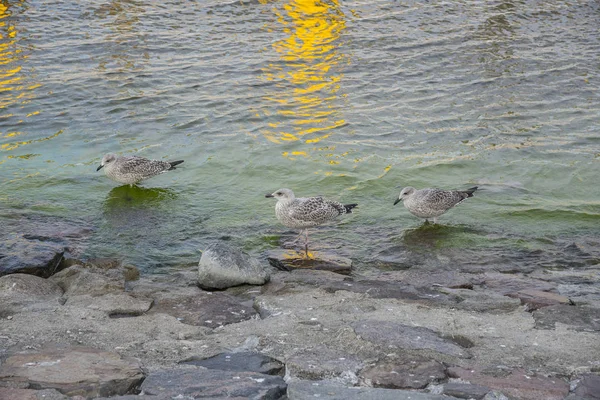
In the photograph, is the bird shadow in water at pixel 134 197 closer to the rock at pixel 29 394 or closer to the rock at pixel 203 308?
the rock at pixel 203 308

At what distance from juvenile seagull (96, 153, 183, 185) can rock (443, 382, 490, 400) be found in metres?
8.45

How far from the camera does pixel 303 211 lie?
1102cm

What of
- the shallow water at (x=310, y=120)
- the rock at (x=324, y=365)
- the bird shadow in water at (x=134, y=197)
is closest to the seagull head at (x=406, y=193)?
the shallow water at (x=310, y=120)

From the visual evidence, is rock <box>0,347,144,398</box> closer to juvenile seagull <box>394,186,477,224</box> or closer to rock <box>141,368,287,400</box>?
rock <box>141,368,287,400</box>

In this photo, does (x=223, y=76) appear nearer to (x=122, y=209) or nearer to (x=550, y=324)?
(x=122, y=209)

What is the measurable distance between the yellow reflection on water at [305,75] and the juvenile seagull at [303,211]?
4077mm

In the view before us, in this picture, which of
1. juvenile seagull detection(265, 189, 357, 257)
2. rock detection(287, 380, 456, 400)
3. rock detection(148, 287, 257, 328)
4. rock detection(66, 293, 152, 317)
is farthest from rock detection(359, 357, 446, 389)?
juvenile seagull detection(265, 189, 357, 257)

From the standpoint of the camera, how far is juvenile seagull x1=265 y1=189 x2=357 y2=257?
1105 cm

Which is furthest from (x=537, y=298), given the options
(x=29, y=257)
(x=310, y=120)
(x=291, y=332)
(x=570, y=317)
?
(x=310, y=120)

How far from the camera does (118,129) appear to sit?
16547 mm

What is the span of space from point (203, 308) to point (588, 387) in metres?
3.70

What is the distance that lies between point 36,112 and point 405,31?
10042mm

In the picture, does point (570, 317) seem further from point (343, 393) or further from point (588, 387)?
point (343, 393)

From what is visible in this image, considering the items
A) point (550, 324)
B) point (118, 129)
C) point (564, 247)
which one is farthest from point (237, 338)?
point (118, 129)
